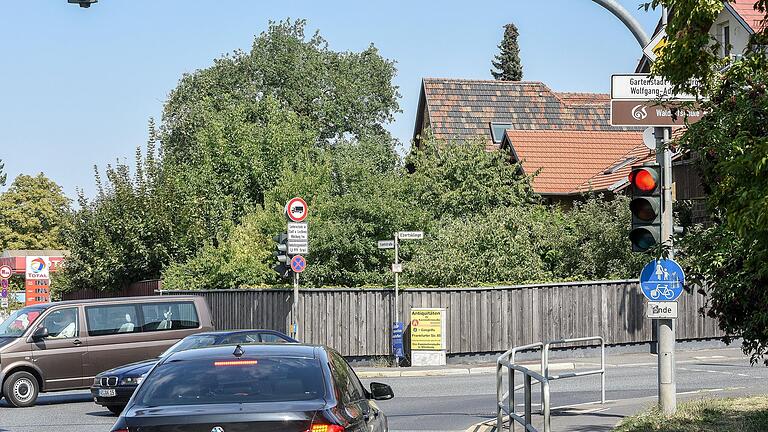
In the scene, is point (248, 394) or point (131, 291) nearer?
point (248, 394)

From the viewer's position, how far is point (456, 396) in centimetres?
2030

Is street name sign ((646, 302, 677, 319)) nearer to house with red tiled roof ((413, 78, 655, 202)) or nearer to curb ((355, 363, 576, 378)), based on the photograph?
curb ((355, 363, 576, 378))

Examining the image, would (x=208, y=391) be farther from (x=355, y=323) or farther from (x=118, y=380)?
(x=355, y=323)

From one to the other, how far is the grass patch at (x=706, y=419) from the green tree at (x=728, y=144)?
1.67 meters

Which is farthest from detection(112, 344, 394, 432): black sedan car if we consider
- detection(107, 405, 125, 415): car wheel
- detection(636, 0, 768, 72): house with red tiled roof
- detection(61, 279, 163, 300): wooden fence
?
detection(61, 279, 163, 300): wooden fence

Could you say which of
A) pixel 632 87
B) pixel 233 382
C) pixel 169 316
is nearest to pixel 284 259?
pixel 169 316

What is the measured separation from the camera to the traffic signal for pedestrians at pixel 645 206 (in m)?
13.3

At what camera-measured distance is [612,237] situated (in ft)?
102

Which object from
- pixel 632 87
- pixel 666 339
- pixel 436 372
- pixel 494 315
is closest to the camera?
pixel 632 87

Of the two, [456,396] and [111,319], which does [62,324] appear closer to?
[111,319]

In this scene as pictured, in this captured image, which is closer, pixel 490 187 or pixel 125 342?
pixel 125 342

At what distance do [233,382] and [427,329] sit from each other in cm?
2056

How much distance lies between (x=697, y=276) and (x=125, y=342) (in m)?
12.7

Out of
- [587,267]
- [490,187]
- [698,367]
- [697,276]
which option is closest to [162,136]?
[490,187]
